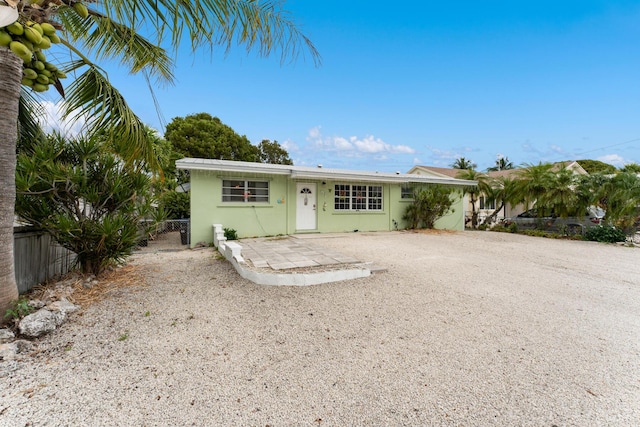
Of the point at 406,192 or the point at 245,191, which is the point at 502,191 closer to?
the point at 406,192

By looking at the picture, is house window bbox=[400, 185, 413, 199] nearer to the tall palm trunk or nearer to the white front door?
the white front door

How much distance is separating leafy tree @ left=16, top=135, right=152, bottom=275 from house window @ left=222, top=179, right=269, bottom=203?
4652 millimetres

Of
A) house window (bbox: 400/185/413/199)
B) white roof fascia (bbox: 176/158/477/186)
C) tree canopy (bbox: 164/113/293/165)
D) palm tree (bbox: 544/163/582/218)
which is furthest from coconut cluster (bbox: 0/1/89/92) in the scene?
tree canopy (bbox: 164/113/293/165)

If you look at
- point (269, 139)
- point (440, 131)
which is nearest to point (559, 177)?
point (440, 131)

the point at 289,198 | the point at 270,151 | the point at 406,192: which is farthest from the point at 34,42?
the point at 270,151

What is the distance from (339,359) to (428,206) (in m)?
11.2

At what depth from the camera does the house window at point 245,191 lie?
959 centimetres

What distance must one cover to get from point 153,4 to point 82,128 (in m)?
2.62

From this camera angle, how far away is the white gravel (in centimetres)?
188

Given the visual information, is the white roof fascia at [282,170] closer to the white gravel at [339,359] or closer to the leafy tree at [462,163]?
the white gravel at [339,359]

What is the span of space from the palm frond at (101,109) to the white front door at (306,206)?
696cm

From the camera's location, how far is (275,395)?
2051 mm

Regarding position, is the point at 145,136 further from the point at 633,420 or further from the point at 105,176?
the point at 633,420

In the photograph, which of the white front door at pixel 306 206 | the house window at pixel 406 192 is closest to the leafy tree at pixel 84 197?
the white front door at pixel 306 206
